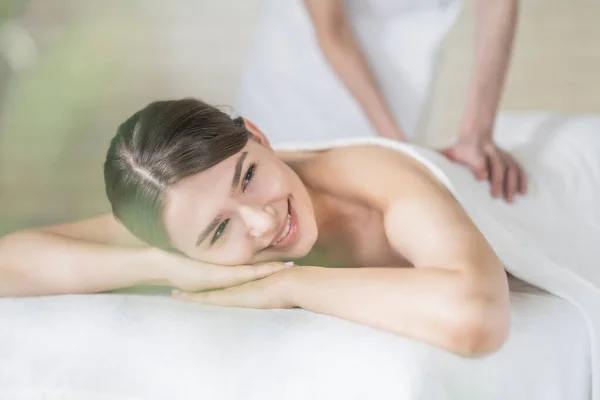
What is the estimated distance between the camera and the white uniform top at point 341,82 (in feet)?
2.54

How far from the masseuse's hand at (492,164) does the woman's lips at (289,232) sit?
8.1 inches

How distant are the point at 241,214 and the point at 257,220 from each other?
0.05ft

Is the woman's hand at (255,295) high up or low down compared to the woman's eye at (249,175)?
down

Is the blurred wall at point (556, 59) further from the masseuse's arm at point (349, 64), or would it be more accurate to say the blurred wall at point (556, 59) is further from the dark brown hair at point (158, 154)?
the dark brown hair at point (158, 154)

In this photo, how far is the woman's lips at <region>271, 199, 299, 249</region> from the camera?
502 mm

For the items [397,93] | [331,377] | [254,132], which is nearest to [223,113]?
[254,132]

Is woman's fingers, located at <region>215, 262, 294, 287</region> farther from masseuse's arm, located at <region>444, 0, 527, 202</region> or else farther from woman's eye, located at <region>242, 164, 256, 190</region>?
masseuse's arm, located at <region>444, 0, 527, 202</region>

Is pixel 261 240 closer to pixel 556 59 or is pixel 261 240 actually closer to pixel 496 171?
pixel 496 171

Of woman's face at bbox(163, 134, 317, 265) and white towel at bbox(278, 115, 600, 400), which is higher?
woman's face at bbox(163, 134, 317, 265)

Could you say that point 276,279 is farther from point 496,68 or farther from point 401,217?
point 496,68

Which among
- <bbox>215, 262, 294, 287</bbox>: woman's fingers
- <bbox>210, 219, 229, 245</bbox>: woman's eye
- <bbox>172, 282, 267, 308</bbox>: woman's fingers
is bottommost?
<bbox>172, 282, 267, 308</bbox>: woman's fingers

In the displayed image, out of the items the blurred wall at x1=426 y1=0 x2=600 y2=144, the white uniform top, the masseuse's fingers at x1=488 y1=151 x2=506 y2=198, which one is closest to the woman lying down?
the masseuse's fingers at x1=488 y1=151 x2=506 y2=198

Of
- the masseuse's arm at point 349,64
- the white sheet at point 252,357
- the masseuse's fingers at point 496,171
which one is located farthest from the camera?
the masseuse's arm at point 349,64

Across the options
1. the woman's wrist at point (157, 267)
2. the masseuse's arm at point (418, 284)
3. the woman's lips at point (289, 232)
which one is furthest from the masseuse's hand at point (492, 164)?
the woman's wrist at point (157, 267)
